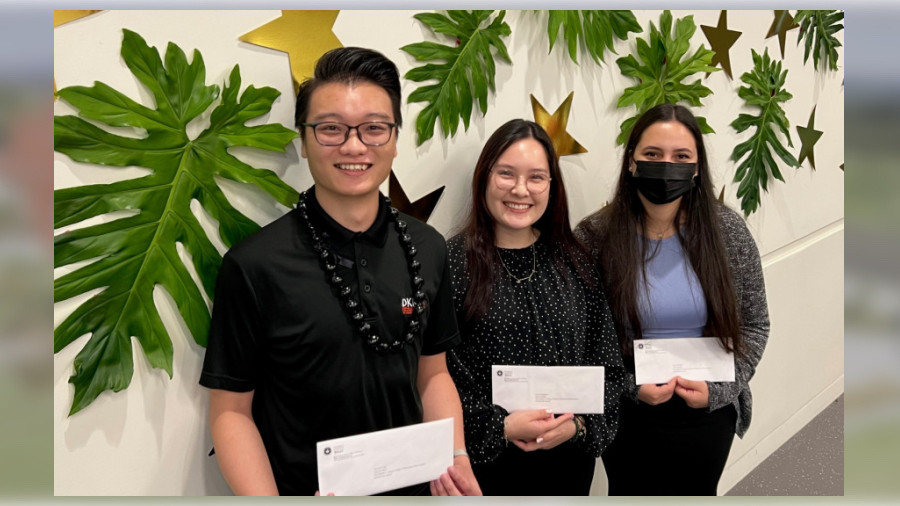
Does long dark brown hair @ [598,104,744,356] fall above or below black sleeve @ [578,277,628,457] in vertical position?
above

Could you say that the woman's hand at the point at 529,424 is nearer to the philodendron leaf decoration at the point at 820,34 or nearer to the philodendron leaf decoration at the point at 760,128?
the philodendron leaf decoration at the point at 760,128

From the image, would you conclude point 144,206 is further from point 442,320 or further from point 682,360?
point 682,360

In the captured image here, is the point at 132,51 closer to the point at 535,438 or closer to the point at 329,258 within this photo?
the point at 329,258

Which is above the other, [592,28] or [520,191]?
[592,28]

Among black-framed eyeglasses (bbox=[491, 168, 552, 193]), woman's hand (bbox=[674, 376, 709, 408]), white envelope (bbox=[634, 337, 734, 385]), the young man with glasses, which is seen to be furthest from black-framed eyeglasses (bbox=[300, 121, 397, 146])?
woman's hand (bbox=[674, 376, 709, 408])

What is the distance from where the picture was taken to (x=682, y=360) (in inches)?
93.5

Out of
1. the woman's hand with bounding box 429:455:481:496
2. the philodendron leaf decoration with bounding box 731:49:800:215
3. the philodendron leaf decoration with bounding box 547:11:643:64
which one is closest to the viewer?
the woman's hand with bounding box 429:455:481:496

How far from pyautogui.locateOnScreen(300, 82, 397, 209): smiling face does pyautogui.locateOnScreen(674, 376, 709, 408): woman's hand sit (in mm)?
1257

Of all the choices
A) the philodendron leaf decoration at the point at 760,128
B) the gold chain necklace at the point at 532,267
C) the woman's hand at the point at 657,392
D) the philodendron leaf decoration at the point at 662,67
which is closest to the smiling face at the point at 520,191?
the gold chain necklace at the point at 532,267

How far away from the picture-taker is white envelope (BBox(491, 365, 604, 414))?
2.15 m

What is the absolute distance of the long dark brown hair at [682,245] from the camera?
235cm

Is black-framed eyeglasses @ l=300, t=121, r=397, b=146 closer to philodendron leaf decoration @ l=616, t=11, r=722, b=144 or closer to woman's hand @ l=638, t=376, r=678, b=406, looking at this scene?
woman's hand @ l=638, t=376, r=678, b=406

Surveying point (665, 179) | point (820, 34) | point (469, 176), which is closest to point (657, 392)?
point (665, 179)

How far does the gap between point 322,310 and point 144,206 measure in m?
0.55
